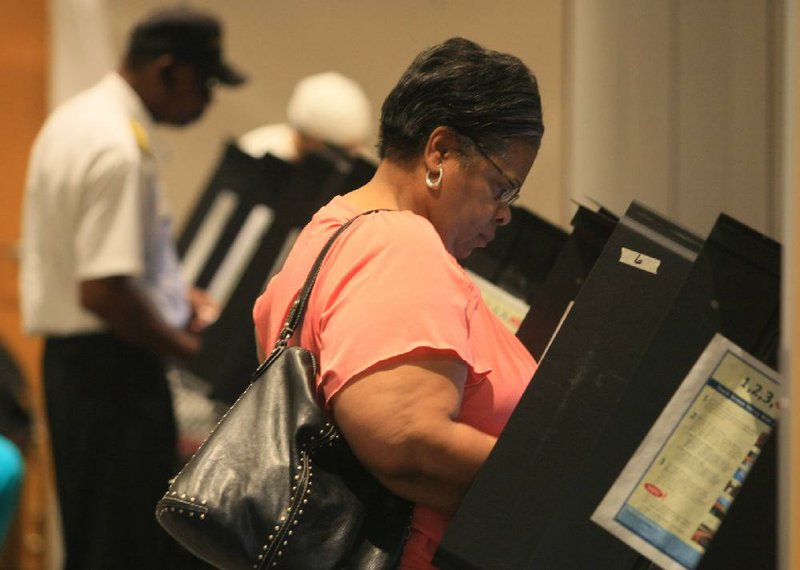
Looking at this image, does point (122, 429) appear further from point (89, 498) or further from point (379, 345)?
point (379, 345)

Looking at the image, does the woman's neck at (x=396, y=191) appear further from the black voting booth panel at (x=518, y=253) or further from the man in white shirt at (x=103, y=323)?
the man in white shirt at (x=103, y=323)

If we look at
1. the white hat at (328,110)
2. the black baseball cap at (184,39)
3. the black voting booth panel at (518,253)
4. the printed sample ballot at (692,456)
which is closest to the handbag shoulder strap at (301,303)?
the printed sample ballot at (692,456)

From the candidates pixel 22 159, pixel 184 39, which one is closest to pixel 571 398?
pixel 184 39

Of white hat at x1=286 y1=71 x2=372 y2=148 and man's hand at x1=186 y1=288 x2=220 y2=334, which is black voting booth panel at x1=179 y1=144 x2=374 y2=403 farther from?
man's hand at x1=186 y1=288 x2=220 y2=334

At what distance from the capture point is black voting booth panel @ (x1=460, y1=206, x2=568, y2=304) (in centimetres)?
167

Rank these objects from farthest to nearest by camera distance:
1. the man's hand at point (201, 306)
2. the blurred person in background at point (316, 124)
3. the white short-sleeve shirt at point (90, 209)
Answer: the man's hand at point (201, 306), the blurred person in background at point (316, 124), the white short-sleeve shirt at point (90, 209)

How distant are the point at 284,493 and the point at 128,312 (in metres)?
1.59

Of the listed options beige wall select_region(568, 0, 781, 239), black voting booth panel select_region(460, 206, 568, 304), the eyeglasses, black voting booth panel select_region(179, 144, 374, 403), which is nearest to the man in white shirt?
black voting booth panel select_region(179, 144, 374, 403)

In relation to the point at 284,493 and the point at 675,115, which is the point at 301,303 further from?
the point at 675,115

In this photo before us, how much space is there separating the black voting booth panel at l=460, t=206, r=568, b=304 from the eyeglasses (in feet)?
1.20

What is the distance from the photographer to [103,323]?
269 cm

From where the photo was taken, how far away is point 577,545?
4.09ft

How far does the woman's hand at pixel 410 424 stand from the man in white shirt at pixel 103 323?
1565 millimetres

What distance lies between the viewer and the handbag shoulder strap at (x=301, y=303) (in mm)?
1228
